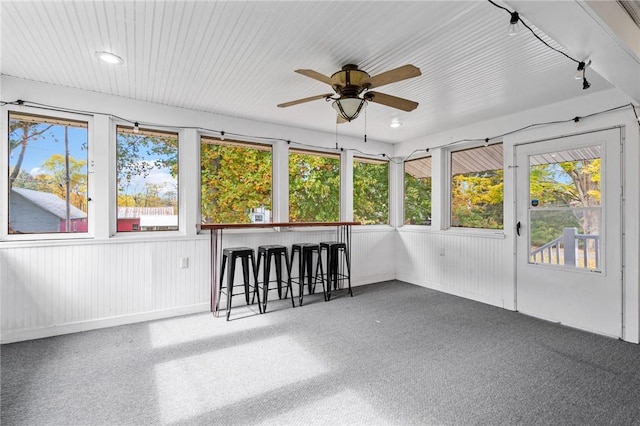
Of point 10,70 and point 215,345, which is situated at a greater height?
point 10,70

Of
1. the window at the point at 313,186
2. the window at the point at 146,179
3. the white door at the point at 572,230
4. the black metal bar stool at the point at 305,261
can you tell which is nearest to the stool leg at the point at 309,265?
the black metal bar stool at the point at 305,261

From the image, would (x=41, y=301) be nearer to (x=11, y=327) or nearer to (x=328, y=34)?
(x=11, y=327)

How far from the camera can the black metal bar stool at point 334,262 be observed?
440 centimetres

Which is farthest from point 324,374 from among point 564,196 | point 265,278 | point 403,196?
point 403,196

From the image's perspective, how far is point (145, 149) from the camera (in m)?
3.73

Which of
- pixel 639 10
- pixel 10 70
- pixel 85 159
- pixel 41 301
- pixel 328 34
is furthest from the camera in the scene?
pixel 85 159

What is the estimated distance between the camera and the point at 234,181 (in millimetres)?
4258

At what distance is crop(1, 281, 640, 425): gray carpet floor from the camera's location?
1902 mm

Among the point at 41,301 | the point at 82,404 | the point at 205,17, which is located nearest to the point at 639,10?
the point at 205,17

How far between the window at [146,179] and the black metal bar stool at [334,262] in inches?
79.7

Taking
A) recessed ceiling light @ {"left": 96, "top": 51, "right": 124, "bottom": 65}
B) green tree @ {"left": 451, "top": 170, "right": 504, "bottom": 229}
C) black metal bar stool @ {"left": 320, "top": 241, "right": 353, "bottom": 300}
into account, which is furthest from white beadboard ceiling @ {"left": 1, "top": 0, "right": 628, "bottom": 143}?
black metal bar stool @ {"left": 320, "top": 241, "right": 353, "bottom": 300}

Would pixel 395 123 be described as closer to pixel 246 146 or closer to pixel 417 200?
pixel 417 200

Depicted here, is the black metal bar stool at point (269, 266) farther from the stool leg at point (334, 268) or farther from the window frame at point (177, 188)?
the window frame at point (177, 188)

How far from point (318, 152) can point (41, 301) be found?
12.3 feet
